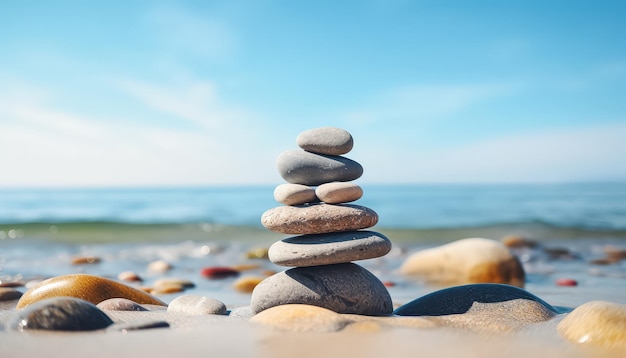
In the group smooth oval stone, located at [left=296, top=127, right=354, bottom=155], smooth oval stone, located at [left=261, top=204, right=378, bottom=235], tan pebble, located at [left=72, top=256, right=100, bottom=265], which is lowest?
tan pebble, located at [left=72, top=256, right=100, bottom=265]

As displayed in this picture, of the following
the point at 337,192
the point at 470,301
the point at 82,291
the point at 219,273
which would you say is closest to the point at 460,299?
the point at 470,301

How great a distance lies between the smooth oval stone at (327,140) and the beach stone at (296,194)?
13.7 inches

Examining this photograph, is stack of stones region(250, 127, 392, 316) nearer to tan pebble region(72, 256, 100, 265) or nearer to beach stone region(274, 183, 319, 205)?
beach stone region(274, 183, 319, 205)

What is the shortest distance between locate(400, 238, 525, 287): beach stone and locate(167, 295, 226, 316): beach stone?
145 inches

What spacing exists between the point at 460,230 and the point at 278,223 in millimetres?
12340

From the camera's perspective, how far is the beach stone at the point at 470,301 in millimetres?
4316

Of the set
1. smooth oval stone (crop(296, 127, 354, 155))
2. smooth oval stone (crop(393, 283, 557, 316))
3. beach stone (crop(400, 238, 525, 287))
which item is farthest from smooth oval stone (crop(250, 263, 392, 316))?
beach stone (crop(400, 238, 525, 287))

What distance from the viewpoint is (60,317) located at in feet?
10.7

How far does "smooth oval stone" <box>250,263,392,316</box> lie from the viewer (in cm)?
421

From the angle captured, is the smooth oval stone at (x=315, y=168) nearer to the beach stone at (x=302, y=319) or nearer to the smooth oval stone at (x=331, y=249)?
the smooth oval stone at (x=331, y=249)

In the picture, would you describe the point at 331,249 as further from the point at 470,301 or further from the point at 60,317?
the point at 60,317

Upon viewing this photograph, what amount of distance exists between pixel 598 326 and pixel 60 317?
325 centimetres

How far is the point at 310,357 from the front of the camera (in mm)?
2867

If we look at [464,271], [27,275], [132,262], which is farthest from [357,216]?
[132,262]
